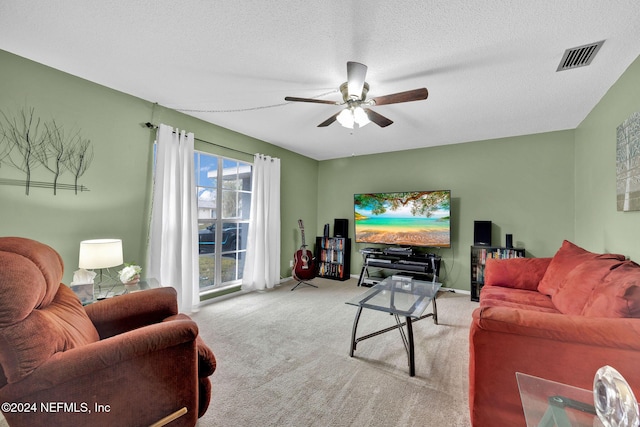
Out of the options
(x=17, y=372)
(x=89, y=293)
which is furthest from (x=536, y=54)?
(x=89, y=293)

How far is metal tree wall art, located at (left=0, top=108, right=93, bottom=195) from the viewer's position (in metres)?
2.09

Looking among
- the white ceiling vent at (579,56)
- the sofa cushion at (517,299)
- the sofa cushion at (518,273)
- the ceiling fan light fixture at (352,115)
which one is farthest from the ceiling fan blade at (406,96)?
the sofa cushion at (518,273)

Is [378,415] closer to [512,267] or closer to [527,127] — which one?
[512,267]

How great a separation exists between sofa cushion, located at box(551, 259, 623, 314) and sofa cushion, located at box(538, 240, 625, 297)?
0.13m

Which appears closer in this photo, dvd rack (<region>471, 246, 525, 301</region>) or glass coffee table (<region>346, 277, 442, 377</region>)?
Result: glass coffee table (<region>346, 277, 442, 377</region>)

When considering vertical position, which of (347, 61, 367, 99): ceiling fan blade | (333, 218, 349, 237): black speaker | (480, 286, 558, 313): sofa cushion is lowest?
(480, 286, 558, 313): sofa cushion

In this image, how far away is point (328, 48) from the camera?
1913mm

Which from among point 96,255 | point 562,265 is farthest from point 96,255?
point 562,265

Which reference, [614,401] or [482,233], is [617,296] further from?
[482,233]

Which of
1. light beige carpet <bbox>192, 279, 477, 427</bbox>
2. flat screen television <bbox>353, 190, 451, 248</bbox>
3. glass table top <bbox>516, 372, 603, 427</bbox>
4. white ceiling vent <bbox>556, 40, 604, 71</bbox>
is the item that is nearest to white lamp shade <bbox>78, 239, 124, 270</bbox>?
light beige carpet <bbox>192, 279, 477, 427</bbox>

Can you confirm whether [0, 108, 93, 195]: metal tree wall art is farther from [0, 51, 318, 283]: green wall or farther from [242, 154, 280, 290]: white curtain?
[242, 154, 280, 290]: white curtain

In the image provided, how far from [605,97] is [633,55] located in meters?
0.73

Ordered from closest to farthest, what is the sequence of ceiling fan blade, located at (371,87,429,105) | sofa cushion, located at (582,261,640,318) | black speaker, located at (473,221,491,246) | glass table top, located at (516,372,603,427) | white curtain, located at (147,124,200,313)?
glass table top, located at (516,372,603,427)
sofa cushion, located at (582,261,640,318)
ceiling fan blade, located at (371,87,429,105)
white curtain, located at (147,124,200,313)
black speaker, located at (473,221,491,246)

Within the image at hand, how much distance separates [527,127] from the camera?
3.55 metres
